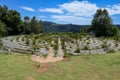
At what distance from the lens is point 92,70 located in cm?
1037

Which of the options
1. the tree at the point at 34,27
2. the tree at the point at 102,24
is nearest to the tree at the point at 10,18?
the tree at the point at 34,27

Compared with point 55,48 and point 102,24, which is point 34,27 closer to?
point 102,24

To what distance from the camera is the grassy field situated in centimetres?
962

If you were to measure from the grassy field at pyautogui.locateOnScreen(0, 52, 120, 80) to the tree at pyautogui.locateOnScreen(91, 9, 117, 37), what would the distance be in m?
36.9

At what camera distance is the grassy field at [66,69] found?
9.62 meters

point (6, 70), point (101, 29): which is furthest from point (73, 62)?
point (101, 29)

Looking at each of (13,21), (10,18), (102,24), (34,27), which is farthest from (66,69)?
(34,27)

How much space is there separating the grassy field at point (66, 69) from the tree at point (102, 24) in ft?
121

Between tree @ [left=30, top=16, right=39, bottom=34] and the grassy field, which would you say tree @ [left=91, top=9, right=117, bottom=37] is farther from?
the grassy field

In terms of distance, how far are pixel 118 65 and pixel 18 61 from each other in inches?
224

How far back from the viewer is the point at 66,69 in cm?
1044

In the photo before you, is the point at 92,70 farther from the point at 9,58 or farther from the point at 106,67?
the point at 9,58

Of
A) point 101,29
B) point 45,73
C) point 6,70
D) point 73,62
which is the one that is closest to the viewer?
point 45,73

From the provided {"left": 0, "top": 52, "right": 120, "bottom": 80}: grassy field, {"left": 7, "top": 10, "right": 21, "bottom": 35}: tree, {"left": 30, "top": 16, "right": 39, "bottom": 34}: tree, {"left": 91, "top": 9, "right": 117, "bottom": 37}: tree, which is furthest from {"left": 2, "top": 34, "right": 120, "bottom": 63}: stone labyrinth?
{"left": 30, "top": 16, "right": 39, "bottom": 34}: tree
